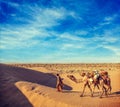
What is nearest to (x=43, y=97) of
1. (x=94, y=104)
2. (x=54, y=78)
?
(x=94, y=104)

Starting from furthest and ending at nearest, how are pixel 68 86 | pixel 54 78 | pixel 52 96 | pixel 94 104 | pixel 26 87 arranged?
1. pixel 54 78
2. pixel 68 86
3. pixel 26 87
4. pixel 52 96
5. pixel 94 104

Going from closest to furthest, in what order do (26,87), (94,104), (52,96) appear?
(94,104)
(52,96)
(26,87)

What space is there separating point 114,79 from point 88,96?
1134cm

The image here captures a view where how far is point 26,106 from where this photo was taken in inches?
610

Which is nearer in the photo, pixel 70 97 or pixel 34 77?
pixel 70 97

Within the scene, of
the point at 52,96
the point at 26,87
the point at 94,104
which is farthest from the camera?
the point at 26,87

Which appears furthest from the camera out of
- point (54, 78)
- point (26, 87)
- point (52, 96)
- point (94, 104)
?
point (54, 78)

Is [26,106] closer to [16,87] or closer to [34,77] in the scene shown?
[16,87]

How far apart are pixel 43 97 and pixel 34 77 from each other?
36.9 feet

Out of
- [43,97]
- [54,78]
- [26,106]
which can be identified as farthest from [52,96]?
[54,78]

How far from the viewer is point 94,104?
50.1 ft

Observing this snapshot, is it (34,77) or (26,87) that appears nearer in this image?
(26,87)

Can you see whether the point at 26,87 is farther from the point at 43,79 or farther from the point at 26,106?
the point at 43,79

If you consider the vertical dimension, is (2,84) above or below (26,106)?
above
